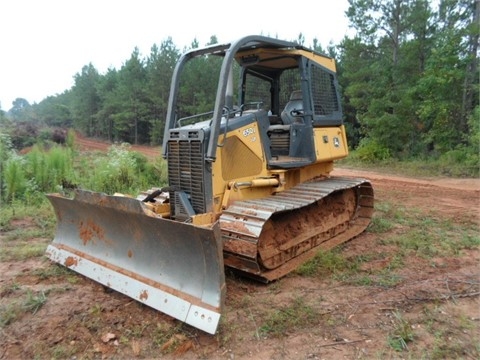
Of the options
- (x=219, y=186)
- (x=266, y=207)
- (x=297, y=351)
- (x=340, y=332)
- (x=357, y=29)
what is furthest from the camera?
(x=357, y=29)

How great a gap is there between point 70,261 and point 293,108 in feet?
11.9

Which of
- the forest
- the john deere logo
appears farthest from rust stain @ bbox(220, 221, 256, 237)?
the forest

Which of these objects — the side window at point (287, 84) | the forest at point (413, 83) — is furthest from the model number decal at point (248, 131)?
the forest at point (413, 83)

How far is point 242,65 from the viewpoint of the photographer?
5.81m

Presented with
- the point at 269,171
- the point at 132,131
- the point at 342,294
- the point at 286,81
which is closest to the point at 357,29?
the point at 286,81

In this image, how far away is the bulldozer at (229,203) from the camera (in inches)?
144

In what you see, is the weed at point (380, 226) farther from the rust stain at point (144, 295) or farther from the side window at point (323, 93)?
the rust stain at point (144, 295)

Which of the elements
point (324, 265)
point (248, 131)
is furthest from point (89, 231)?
point (324, 265)

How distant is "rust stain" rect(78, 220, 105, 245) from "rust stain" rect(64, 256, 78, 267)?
0.22 metres

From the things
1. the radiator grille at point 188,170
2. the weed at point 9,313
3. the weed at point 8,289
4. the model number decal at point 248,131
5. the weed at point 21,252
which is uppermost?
the model number decal at point 248,131

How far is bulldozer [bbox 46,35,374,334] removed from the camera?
3.66 metres

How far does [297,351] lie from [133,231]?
206cm

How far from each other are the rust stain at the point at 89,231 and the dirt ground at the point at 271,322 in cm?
44

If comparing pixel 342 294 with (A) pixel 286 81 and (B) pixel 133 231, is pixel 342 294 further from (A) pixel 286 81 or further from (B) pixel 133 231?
(A) pixel 286 81
